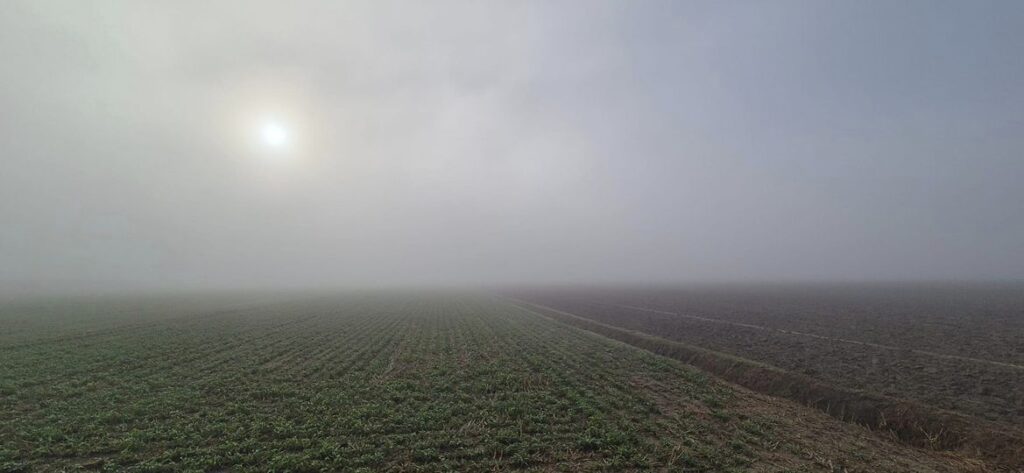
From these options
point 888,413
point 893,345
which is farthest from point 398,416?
point 893,345

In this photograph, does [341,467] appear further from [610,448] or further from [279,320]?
[279,320]

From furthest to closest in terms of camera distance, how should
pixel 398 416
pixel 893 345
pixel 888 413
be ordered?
pixel 893 345
pixel 888 413
pixel 398 416

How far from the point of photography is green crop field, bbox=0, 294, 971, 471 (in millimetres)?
9570

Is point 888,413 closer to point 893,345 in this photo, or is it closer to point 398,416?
point 893,345

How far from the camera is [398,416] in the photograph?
12305 millimetres

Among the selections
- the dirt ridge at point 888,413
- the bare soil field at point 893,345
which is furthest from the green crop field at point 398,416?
the bare soil field at point 893,345

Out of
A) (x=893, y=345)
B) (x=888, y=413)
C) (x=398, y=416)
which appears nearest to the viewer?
(x=398, y=416)

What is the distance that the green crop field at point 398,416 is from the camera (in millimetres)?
9570

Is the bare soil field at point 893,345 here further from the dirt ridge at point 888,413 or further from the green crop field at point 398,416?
the green crop field at point 398,416

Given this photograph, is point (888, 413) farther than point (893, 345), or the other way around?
point (893, 345)

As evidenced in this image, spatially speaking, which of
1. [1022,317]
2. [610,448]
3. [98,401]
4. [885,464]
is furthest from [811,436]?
[1022,317]

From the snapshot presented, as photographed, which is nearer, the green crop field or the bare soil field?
the green crop field

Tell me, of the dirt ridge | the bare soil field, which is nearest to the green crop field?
the dirt ridge

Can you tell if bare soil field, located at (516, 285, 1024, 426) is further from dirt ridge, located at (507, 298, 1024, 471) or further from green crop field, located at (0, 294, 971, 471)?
green crop field, located at (0, 294, 971, 471)
